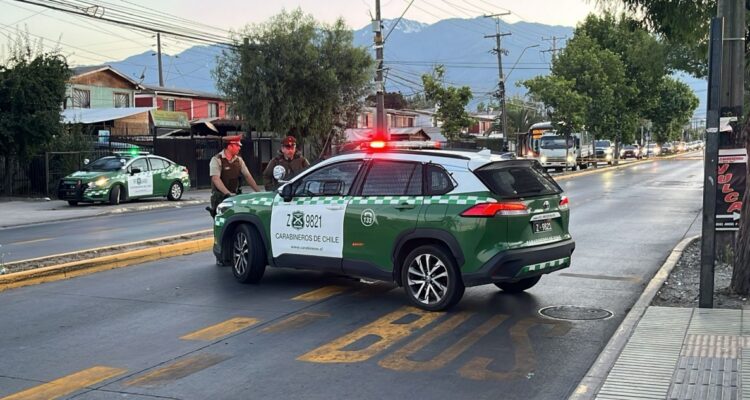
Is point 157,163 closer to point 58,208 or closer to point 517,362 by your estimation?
point 58,208

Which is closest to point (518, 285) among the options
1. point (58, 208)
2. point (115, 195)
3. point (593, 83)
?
point (115, 195)

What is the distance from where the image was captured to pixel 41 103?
25141mm

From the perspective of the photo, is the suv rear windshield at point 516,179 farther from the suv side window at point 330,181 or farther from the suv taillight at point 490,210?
the suv side window at point 330,181

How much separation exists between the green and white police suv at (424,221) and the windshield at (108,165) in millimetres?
16055

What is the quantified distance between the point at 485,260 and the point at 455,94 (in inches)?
1794

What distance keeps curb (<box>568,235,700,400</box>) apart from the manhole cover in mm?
288

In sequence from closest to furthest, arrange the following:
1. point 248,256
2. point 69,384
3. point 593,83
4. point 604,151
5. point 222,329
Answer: point 69,384 < point 222,329 < point 248,256 < point 593,83 < point 604,151

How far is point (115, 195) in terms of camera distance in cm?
2295

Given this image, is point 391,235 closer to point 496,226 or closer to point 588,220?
point 496,226

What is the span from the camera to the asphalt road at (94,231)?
1282cm

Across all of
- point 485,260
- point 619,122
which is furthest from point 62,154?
point 619,122

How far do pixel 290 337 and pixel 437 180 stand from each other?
7.21ft

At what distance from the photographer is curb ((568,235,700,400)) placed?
5.10 m

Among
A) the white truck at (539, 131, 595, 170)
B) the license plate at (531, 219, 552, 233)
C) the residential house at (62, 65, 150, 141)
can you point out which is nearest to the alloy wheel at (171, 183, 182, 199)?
the residential house at (62, 65, 150, 141)
